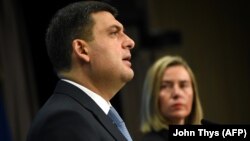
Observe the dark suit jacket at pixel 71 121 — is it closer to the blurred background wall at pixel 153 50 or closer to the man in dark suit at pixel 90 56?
the man in dark suit at pixel 90 56

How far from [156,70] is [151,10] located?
1104 millimetres

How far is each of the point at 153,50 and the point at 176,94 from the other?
42.3 inches

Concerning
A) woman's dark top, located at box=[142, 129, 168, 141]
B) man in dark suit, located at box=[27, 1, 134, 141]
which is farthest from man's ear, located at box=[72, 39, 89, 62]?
woman's dark top, located at box=[142, 129, 168, 141]

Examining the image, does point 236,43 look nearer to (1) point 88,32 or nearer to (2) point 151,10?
(2) point 151,10

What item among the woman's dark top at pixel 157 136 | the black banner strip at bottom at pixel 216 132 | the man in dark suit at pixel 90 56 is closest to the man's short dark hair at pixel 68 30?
the man in dark suit at pixel 90 56

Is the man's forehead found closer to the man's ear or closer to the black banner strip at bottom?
the man's ear

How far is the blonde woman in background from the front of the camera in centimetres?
189

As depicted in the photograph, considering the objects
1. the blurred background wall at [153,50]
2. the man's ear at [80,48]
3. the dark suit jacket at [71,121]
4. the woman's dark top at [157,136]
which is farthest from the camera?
the blurred background wall at [153,50]

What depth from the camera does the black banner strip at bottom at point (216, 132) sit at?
124cm

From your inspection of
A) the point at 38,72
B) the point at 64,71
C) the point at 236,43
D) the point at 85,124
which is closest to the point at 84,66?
the point at 64,71

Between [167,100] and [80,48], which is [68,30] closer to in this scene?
[80,48]

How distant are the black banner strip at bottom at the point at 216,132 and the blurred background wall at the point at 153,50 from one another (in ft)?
5.12

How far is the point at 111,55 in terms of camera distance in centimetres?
132

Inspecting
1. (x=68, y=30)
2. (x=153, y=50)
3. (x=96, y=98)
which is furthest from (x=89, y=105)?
(x=153, y=50)
